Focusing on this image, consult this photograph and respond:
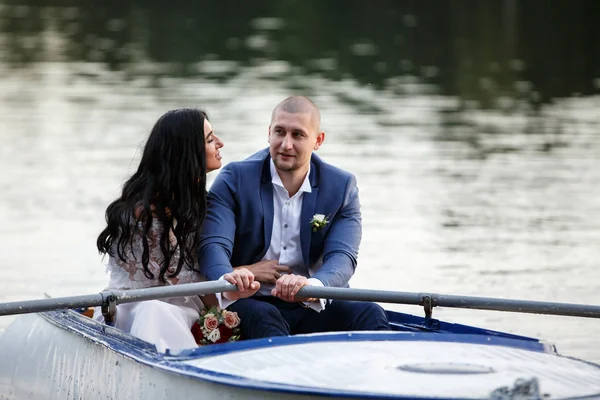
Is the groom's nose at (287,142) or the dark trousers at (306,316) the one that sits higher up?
the groom's nose at (287,142)

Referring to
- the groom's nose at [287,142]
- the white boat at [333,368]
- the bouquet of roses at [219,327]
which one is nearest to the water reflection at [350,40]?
the groom's nose at [287,142]

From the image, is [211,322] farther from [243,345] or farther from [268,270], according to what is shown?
[243,345]

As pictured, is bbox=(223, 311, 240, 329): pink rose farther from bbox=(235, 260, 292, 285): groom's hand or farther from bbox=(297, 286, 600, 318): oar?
bbox=(297, 286, 600, 318): oar

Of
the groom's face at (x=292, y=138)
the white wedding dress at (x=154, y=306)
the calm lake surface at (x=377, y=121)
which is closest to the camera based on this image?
the white wedding dress at (x=154, y=306)

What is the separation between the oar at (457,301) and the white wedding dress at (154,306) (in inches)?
24.1

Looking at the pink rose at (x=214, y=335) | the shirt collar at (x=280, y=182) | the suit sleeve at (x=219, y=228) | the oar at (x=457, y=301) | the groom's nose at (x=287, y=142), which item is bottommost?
the pink rose at (x=214, y=335)

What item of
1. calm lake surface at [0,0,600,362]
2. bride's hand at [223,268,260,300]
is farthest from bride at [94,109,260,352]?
calm lake surface at [0,0,600,362]

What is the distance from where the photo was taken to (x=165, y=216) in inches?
302

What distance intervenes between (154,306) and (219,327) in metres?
0.34

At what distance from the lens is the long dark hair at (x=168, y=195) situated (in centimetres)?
762

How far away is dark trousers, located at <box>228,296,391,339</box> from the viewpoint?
7.43m

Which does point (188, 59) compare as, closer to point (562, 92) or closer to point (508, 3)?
point (562, 92)

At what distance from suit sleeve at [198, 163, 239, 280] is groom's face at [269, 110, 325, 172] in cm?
28

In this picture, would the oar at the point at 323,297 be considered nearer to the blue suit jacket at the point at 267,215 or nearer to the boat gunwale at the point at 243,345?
the boat gunwale at the point at 243,345
